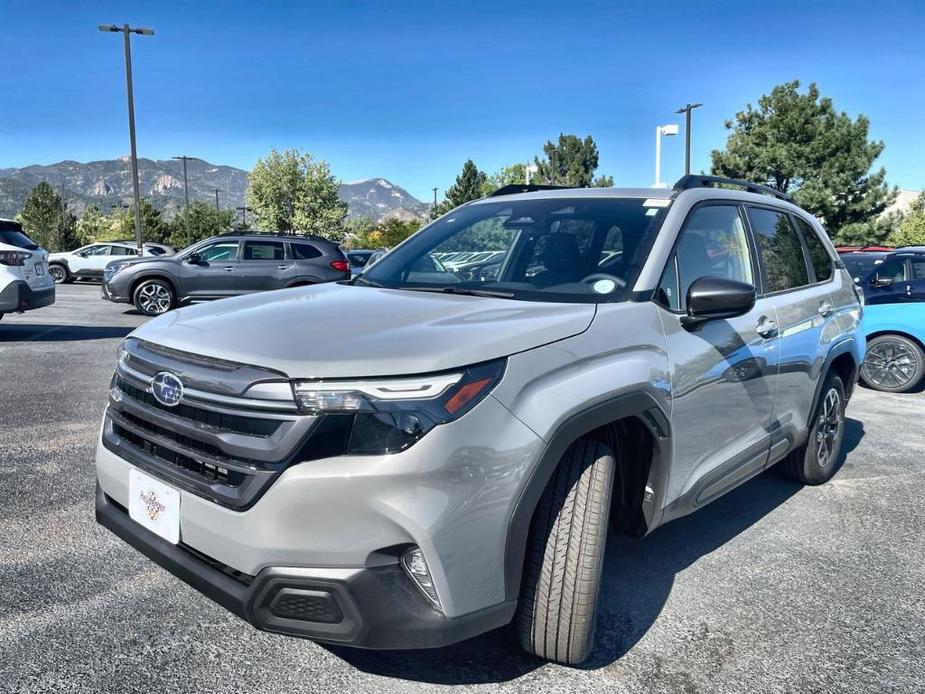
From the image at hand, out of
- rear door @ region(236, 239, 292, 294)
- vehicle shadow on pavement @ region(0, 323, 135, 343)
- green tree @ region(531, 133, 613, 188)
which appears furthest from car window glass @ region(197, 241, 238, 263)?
green tree @ region(531, 133, 613, 188)

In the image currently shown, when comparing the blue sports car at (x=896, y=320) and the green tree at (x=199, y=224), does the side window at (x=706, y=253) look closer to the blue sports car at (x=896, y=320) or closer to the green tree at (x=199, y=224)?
the blue sports car at (x=896, y=320)

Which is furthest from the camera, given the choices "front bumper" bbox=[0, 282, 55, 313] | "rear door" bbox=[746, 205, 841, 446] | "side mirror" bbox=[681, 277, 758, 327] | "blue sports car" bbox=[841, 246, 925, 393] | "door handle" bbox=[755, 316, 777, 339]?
"front bumper" bbox=[0, 282, 55, 313]

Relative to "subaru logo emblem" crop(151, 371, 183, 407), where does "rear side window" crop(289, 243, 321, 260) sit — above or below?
above

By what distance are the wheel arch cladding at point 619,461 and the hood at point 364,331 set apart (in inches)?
11.3

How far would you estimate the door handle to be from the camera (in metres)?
3.39

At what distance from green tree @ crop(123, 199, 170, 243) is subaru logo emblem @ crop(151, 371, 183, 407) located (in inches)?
2040

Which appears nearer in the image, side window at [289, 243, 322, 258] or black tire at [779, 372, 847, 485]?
black tire at [779, 372, 847, 485]

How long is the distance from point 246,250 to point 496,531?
13127 millimetres

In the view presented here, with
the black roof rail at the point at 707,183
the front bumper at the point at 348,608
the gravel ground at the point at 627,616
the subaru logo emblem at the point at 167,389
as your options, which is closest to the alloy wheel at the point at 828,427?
the gravel ground at the point at 627,616

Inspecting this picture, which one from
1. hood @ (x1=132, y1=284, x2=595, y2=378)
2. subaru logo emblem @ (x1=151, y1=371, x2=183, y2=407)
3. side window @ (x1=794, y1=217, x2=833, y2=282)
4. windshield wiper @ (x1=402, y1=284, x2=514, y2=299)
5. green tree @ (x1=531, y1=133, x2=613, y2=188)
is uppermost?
green tree @ (x1=531, y1=133, x2=613, y2=188)

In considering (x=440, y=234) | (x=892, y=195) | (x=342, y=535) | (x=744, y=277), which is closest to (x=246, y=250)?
(x=440, y=234)

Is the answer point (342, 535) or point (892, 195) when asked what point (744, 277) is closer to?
point (342, 535)

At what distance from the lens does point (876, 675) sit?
253 cm

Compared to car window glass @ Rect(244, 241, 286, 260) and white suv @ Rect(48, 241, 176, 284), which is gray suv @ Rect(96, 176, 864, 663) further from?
white suv @ Rect(48, 241, 176, 284)
